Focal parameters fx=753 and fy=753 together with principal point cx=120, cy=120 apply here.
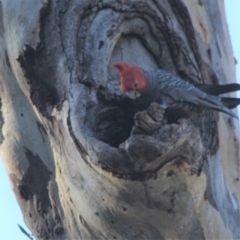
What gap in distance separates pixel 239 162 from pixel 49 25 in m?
1.12

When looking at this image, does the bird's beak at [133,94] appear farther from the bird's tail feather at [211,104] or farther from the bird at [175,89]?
the bird's tail feather at [211,104]

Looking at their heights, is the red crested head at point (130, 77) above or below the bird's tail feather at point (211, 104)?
above

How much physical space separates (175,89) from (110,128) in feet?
1.62

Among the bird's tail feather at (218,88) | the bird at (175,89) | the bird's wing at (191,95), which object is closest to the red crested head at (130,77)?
the bird at (175,89)

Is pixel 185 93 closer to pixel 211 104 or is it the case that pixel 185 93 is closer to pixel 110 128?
pixel 211 104

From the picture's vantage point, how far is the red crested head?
3.17 m

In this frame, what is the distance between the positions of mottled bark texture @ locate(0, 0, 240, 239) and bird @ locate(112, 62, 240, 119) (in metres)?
0.07

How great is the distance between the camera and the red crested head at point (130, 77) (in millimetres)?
3172

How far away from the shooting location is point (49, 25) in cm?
334

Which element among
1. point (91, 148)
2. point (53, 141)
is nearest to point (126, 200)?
point (91, 148)

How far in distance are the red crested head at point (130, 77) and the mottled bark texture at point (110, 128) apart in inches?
2.2

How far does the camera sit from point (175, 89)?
335cm

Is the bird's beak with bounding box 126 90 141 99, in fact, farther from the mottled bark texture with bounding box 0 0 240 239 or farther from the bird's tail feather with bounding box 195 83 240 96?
the bird's tail feather with bounding box 195 83 240 96

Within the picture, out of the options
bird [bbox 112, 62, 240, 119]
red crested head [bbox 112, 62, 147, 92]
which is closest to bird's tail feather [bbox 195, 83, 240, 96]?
bird [bbox 112, 62, 240, 119]
